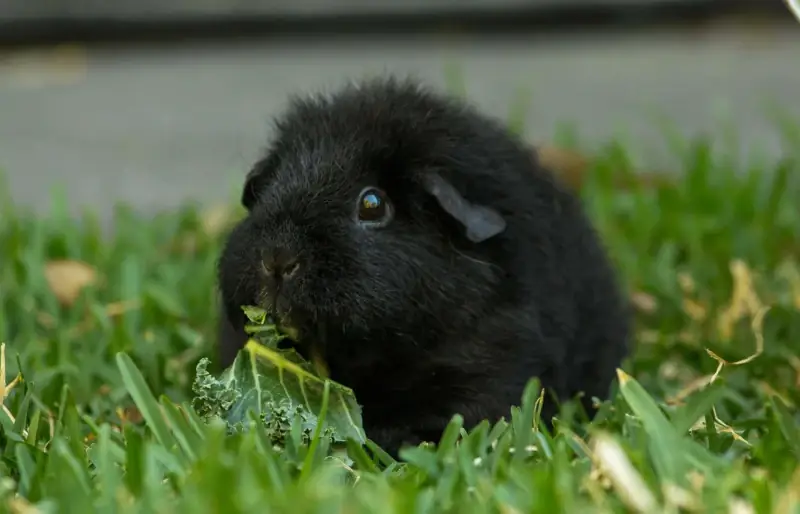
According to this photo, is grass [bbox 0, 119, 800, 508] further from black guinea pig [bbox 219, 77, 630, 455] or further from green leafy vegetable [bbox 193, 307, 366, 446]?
black guinea pig [bbox 219, 77, 630, 455]

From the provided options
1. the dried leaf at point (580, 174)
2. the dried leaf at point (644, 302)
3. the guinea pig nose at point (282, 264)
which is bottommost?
the dried leaf at point (644, 302)

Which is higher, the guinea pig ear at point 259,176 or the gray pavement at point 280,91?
the guinea pig ear at point 259,176

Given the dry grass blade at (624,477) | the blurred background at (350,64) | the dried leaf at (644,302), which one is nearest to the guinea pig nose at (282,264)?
the dry grass blade at (624,477)

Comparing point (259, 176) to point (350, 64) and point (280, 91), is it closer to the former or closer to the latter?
point (280, 91)

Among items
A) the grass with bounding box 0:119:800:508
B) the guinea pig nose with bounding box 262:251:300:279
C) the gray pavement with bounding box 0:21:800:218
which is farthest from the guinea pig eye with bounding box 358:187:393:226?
the gray pavement with bounding box 0:21:800:218

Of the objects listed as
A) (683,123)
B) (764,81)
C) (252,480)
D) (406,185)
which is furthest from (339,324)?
(764,81)

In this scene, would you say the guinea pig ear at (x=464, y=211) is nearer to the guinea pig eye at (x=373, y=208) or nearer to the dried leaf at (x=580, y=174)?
the guinea pig eye at (x=373, y=208)
